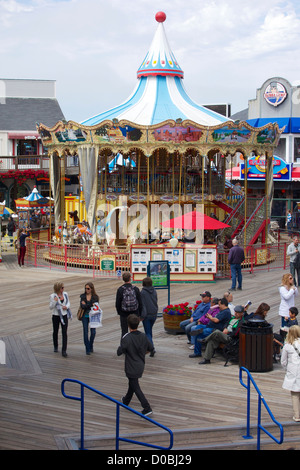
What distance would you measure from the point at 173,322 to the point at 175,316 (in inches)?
5.9

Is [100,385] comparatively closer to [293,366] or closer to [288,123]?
Result: [293,366]

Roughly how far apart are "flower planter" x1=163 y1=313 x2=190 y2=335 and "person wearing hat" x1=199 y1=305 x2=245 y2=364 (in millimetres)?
2143

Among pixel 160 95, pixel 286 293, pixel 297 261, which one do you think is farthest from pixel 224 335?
pixel 160 95

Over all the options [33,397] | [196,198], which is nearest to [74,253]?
[196,198]

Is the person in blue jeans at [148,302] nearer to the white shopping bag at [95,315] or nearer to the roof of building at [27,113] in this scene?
the white shopping bag at [95,315]

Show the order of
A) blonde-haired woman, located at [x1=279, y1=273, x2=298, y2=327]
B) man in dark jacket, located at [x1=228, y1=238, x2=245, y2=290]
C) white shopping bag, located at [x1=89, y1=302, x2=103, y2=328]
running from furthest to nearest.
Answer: man in dark jacket, located at [x1=228, y1=238, x2=245, y2=290], blonde-haired woman, located at [x1=279, y1=273, x2=298, y2=327], white shopping bag, located at [x1=89, y1=302, x2=103, y2=328]

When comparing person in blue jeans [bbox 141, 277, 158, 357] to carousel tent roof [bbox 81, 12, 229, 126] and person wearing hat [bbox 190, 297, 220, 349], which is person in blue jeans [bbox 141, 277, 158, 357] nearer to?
person wearing hat [bbox 190, 297, 220, 349]

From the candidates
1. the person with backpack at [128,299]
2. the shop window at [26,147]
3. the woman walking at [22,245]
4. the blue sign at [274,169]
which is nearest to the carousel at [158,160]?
the woman walking at [22,245]

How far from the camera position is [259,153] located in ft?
85.1

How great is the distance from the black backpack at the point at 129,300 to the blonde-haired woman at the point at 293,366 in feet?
10.7

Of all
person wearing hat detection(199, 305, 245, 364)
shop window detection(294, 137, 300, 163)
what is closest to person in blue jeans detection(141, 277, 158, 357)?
person wearing hat detection(199, 305, 245, 364)

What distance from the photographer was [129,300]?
37.1ft

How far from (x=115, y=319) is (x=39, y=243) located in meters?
9.92

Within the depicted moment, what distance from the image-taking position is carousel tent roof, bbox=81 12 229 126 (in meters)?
26.3
